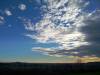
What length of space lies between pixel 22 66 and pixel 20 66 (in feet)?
6.16

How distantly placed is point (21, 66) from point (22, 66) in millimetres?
1061

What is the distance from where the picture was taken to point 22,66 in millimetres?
63750

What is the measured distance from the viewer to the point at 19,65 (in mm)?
61094

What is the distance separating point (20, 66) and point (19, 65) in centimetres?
98

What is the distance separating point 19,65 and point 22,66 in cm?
283

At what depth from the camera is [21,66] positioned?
62.7 meters

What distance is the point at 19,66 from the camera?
61656 mm

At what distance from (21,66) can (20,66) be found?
820 mm

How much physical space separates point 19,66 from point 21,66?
3.90 feet
